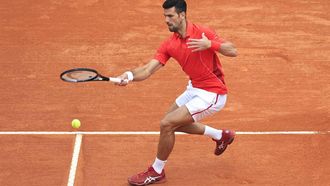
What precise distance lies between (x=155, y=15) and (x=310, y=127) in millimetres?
5343

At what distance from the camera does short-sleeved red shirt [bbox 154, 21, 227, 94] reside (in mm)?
8127

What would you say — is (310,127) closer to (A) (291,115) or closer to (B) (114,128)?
(A) (291,115)

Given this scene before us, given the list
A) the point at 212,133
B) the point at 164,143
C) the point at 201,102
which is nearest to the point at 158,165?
the point at 164,143

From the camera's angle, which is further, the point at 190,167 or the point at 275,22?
the point at 275,22

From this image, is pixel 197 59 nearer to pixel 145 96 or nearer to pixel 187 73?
A: pixel 187 73

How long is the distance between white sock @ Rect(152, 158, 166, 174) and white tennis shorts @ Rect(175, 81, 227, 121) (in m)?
0.72

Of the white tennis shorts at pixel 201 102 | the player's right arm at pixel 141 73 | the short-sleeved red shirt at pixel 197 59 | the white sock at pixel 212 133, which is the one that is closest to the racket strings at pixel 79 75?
the player's right arm at pixel 141 73

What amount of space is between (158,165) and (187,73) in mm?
1238

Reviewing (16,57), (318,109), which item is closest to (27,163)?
(16,57)

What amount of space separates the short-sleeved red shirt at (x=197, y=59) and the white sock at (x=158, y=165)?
1060 millimetres

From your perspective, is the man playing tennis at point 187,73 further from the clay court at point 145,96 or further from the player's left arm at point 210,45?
the clay court at point 145,96

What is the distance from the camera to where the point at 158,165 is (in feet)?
28.0

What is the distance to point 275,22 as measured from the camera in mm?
13688

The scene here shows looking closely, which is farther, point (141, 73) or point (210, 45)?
point (141, 73)
